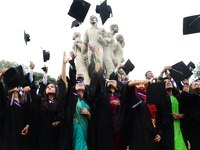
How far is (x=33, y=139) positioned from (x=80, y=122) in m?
0.88

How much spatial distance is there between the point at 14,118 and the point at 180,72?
3325mm

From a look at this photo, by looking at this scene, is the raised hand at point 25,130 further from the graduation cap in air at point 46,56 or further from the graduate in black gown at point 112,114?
the graduation cap in air at point 46,56

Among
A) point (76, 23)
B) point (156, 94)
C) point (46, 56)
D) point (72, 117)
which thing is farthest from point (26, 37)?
point (156, 94)

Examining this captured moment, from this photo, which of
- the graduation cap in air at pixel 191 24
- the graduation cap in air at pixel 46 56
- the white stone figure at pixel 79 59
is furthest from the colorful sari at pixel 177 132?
the white stone figure at pixel 79 59

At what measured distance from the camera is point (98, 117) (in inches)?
156

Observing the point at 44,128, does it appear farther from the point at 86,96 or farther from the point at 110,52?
the point at 110,52

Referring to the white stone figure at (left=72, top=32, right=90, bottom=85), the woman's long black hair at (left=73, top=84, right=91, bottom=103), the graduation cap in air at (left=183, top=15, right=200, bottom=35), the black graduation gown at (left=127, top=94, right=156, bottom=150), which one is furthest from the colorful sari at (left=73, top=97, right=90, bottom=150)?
the white stone figure at (left=72, top=32, right=90, bottom=85)

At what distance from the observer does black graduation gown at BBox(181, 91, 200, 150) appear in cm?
416

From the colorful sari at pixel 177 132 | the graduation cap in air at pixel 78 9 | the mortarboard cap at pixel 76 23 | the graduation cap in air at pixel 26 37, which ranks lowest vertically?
the colorful sari at pixel 177 132

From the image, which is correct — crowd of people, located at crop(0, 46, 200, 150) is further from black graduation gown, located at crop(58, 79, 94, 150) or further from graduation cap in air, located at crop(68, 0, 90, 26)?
graduation cap in air, located at crop(68, 0, 90, 26)

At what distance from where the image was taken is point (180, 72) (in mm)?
4656

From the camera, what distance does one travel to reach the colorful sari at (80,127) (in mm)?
3603

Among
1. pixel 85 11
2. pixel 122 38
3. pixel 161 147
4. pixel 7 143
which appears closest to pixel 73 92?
pixel 7 143

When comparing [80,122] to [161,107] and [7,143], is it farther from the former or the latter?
[161,107]
